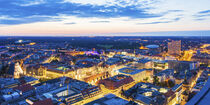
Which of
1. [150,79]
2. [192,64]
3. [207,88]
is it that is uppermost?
[207,88]

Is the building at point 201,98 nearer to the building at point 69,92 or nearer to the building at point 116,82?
the building at point 69,92

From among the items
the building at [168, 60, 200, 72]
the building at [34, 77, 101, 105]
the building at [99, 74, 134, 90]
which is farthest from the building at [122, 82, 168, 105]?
the building at [168, 60, 200, 72]

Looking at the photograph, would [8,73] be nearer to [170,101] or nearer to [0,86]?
[0,86]

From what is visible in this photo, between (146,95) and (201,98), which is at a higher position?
(201,98)

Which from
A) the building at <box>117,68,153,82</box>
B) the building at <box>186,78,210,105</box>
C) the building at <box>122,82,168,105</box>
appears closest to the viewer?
the building at <box>186,78,210,105</box>

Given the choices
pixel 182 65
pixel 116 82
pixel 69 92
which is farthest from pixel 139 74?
pixel 69 92

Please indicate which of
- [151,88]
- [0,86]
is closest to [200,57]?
[151,88]

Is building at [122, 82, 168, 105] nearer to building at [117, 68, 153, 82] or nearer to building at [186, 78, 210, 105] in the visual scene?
building at [117, 68, 153, 82]

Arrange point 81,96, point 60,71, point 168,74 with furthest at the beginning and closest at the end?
point 60,71 → point 168,74 → point 81,96

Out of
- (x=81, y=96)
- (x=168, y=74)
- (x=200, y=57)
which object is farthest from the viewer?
(x=200, y=57)

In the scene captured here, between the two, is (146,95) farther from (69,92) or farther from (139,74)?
(69,92)

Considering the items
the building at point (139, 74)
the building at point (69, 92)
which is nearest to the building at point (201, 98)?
the building at point (69, 92)
